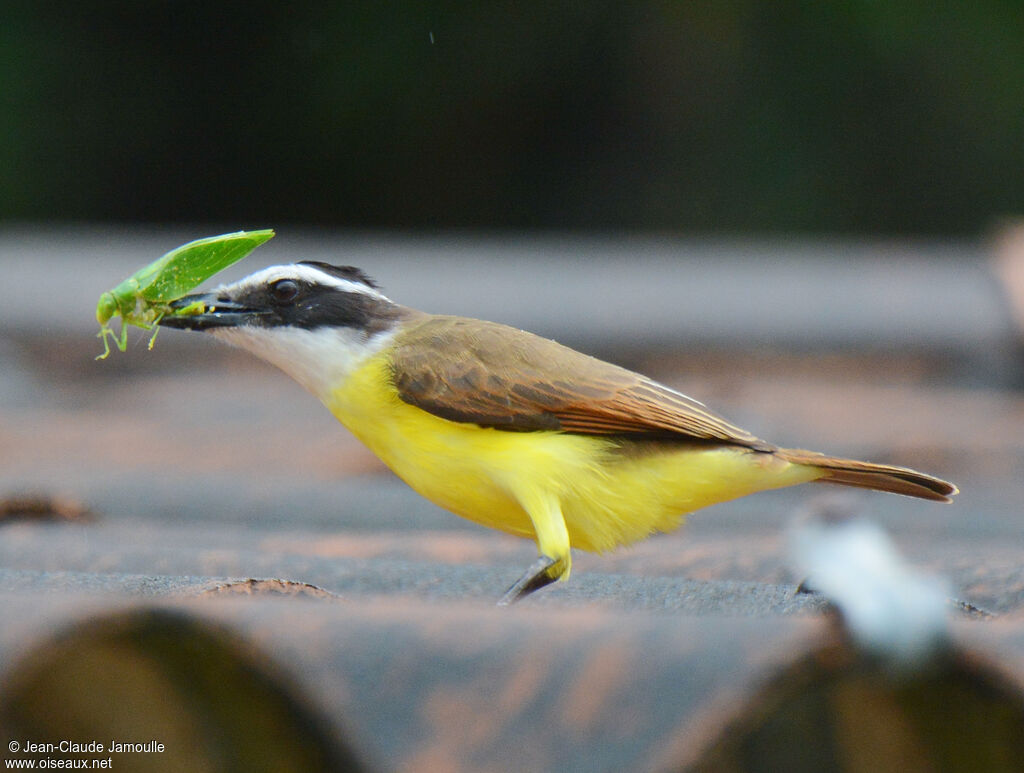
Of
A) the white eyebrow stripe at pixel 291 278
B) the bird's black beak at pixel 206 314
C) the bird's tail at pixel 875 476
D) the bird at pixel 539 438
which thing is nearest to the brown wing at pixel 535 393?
the bird at pixel 539 438

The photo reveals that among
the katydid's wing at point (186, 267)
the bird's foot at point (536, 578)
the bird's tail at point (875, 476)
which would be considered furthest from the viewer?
the bird's tail at point (875, 476)

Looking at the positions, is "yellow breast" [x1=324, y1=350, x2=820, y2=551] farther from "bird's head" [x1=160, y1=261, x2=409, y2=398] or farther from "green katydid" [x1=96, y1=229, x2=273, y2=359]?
"green katydid" [x1=96, y1=229, x2=273, y2=359]

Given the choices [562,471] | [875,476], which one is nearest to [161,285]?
[562,471]

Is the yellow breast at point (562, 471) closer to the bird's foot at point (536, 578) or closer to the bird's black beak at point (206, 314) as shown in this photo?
the bird's foot at point (536, 578)

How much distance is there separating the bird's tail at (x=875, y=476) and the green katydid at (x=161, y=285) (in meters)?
1.47

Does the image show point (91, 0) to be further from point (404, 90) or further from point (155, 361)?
point (155, 361)

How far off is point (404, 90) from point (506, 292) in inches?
234

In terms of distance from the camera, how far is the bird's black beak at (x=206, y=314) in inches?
141

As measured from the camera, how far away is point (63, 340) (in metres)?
7.63

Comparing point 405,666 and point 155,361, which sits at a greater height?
point 405,666

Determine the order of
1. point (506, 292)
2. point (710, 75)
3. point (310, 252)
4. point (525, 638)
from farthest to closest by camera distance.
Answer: point (710, 75)
point (310, 252)
point (506, 292)
point (525, 638)

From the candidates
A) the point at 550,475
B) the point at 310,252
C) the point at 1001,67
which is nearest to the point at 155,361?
the point at 310,252

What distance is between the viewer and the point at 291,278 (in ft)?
12.2

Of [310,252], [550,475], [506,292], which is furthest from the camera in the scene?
[310,252]
